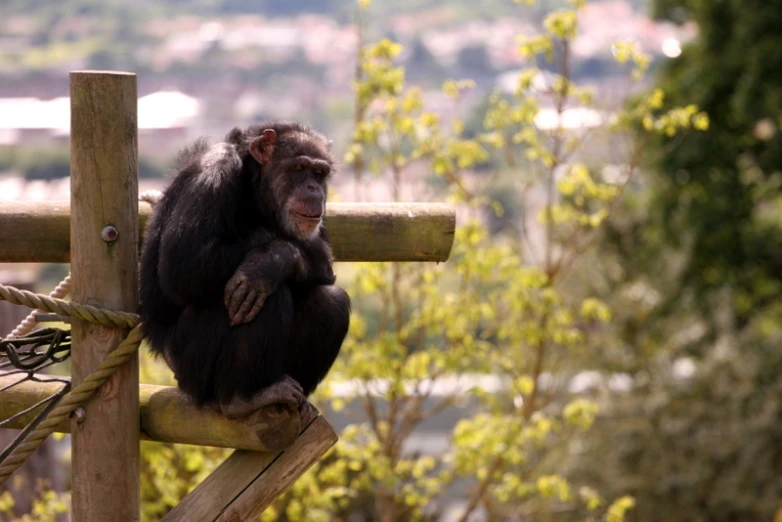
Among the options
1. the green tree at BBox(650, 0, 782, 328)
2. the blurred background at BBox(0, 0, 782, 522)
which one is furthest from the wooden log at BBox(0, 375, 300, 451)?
the green tree at BBox(650, 0, 782, 328)

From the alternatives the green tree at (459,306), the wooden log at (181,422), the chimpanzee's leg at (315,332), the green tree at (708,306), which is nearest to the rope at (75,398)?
the wooden log at (181,422)

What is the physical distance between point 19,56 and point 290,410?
34297 millimetres

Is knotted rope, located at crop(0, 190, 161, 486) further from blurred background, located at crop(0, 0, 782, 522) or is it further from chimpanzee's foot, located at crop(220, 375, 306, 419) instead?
blurred background, located at crop(0, 0, 782, 522)

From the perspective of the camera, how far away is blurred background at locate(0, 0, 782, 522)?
670 cm

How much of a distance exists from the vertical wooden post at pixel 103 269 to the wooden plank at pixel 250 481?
0.83ft

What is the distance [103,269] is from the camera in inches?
131

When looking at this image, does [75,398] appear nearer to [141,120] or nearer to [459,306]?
Result: [459,306]

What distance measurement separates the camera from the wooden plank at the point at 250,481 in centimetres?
317

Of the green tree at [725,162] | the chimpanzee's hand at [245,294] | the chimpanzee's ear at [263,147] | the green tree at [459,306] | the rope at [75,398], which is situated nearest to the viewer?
the rope at [75,398]

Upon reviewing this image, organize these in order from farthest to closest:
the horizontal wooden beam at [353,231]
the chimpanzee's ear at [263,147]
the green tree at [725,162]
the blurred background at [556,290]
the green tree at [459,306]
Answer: the green tree at [725,162]
the blurred background at [556,290]
the green tree at [459,306]
the chimpanzee's ear at [263,147]
the horizontal wooden beam at [353,231]


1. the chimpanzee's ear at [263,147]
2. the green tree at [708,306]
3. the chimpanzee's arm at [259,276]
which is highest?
the chimpanzee's ear at [263,147]

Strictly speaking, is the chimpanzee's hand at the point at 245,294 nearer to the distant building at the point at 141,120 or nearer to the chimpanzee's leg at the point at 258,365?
the chimpanzee's leg at the point at 258,365

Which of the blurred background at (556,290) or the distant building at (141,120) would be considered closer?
the blurred background at (556,290)

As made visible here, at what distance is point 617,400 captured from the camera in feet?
40.5
